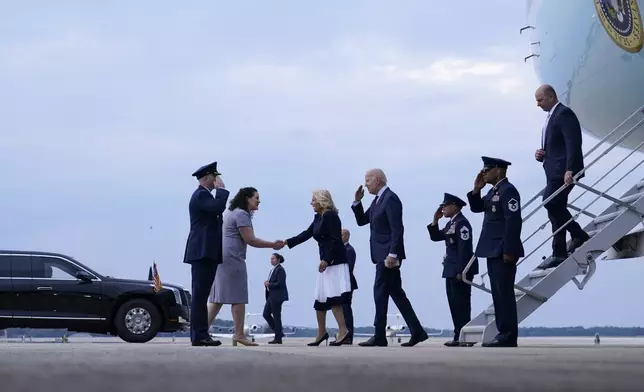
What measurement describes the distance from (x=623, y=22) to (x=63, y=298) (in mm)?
8817

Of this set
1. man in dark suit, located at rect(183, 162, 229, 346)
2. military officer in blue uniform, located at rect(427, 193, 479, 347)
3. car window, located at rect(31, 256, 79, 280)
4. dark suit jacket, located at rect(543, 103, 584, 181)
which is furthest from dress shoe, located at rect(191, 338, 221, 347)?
car window, located at rect(31, 256, 79, 280)

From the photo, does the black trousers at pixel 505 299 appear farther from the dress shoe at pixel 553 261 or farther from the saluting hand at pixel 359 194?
the saluting hand at pixel 359 194

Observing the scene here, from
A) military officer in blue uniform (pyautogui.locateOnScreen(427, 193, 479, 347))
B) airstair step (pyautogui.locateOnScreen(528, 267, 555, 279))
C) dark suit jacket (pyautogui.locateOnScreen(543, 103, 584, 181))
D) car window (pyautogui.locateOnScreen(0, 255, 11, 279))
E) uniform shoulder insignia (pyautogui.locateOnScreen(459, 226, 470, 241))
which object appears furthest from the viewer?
car window (pyautogui.locateOnScreen(0, 255, 11, 279))

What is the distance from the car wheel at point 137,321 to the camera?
14891 mm

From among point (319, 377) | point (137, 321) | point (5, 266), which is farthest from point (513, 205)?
point (5, 266)

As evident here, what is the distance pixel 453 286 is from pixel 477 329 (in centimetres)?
121

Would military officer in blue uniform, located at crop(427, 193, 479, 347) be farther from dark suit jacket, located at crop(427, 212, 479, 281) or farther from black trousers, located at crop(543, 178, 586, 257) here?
black trousers, located at crop(543, 178, 586, 257)

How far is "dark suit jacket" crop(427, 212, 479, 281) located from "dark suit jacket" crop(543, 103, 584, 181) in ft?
4.29

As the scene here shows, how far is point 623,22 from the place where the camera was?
415 inches

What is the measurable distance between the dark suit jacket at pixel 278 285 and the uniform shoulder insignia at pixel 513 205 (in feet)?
23.0

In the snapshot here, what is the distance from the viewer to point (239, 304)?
968 cm

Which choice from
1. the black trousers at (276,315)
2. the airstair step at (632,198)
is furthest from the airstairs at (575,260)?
the black trousers at (276,315)

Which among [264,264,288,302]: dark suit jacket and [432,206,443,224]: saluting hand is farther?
[264,264,288,302]: dark suit jacket

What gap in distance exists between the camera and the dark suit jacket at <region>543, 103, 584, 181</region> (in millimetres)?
9172
